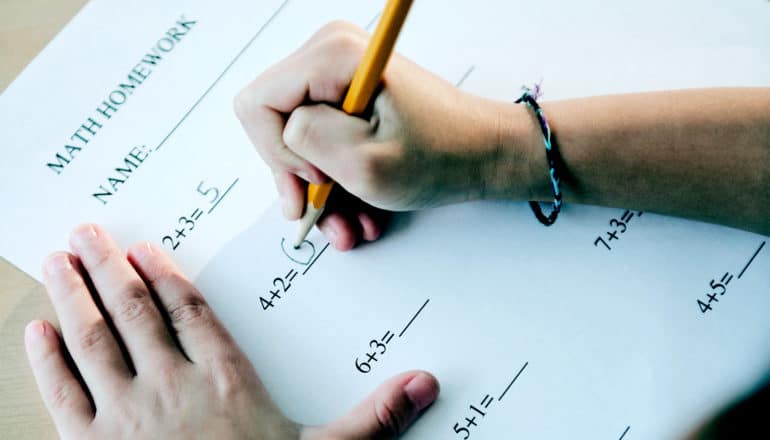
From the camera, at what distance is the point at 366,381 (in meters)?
0.49

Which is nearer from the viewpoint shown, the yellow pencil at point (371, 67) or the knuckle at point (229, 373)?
the yellow pencil at point (371, 67)

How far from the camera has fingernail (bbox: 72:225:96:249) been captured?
0.51 m

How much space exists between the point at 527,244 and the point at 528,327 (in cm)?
7

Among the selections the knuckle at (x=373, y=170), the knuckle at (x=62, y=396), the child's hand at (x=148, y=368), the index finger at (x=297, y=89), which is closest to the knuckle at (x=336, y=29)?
the index finger at (x=297, y=89)

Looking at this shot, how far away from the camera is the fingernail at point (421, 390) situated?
0.47 metres

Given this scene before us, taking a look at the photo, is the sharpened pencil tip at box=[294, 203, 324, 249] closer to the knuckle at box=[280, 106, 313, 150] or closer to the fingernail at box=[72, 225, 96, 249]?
the knuckle at box=[280, 106, 313, 150]

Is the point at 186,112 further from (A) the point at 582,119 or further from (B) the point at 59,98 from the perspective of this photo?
(A) the point at 582,119

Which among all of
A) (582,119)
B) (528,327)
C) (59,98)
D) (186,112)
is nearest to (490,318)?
(528,327)

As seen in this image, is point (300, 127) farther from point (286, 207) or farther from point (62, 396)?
point (62, 396)

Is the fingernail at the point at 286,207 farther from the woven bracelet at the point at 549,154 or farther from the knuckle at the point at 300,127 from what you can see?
the woven bracelet at the point at 549,154

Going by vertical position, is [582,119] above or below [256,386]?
above

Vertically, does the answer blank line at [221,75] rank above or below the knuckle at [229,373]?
above

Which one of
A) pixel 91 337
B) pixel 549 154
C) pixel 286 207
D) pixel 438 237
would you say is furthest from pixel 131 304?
pixel 549 154

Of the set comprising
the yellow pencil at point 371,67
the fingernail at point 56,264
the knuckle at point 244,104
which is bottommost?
the fingernail at point 56,264
